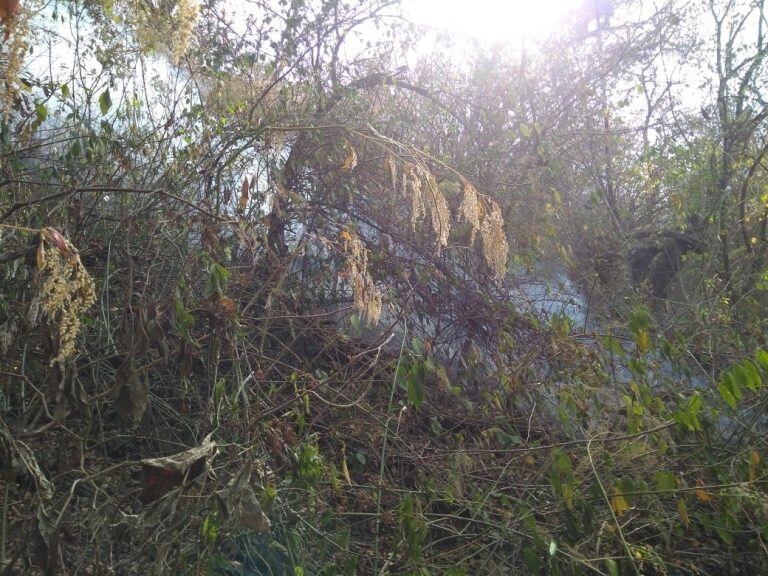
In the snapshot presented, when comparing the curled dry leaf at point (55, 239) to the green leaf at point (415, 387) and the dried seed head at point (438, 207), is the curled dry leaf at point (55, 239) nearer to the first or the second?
the dried seed head at point (438, 207)

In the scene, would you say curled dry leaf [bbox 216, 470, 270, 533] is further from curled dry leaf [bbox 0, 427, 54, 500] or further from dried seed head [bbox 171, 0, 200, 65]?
dried seed head [bbox 171, 0, 200, 65]

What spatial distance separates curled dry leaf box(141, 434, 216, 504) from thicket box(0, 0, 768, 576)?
1cm

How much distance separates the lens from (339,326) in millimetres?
4492

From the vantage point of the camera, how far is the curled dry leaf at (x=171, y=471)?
7.10 feet

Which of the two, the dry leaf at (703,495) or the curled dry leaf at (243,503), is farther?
the dry leaf at (703,495)

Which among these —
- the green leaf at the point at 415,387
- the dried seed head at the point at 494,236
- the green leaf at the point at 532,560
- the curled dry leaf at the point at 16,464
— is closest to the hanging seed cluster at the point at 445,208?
the dried seed head at the point at 494,236

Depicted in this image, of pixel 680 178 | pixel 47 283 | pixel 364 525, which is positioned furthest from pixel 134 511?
pixel 680 178

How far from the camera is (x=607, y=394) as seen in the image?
3.87 m

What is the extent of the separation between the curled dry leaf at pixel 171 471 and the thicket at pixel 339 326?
0.01m

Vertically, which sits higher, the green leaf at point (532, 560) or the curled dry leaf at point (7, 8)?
the curled dry leaf at point (7, 8)

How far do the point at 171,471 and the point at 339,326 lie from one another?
7.77 ft

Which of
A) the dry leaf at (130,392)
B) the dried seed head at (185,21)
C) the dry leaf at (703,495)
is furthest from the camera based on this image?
the dry leaf at (703,495)

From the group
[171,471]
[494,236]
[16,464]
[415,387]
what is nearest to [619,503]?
[415,387]

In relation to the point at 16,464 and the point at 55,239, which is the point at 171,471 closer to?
the point at 16,464
